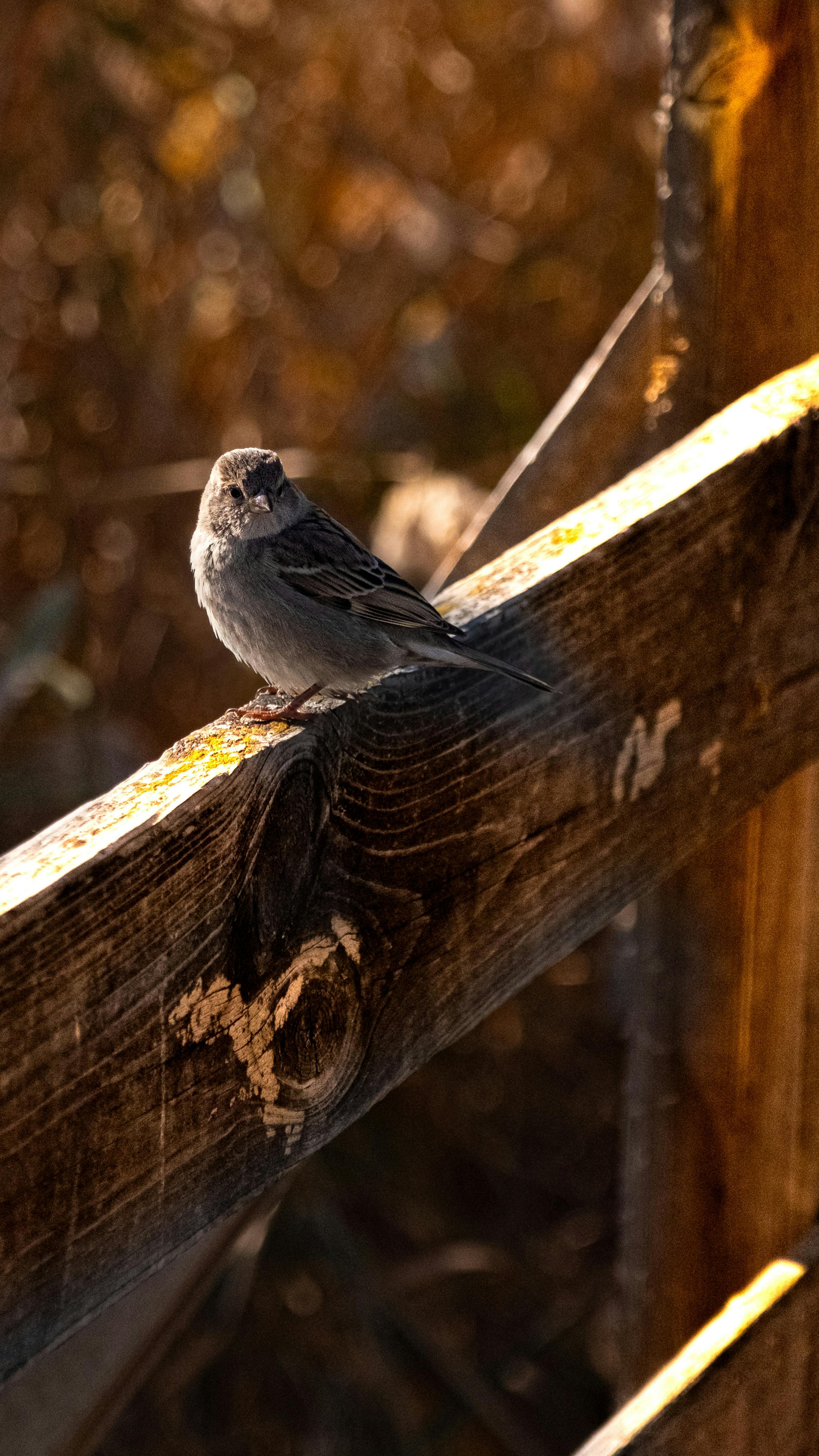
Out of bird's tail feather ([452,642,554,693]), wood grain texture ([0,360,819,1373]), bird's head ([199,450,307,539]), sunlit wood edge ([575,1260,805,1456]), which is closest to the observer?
wood grain texture ([0,360,819,1373])

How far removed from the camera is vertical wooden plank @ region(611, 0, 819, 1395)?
1596 millimetres

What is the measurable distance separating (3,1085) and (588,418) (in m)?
1.34

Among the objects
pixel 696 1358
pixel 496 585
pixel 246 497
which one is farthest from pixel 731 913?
pixel 246 497

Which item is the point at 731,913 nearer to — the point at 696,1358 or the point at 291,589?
the point at 696,1358

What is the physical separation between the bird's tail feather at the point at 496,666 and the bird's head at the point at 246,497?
126cm

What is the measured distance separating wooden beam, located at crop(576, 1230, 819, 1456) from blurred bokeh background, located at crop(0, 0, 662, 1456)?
249 centimetres

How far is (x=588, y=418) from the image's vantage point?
72.7 inches

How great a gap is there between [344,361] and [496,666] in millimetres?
3163

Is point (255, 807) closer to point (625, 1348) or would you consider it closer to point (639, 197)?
point (625, 1348)

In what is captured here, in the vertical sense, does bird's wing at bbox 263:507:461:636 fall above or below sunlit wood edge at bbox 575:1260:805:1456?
above

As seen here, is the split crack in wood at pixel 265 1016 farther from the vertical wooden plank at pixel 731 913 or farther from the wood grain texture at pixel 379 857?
the vertical wooden plank at pixel 731 913


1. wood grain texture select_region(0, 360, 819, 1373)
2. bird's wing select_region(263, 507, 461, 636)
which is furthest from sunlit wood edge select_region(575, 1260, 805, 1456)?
bird's wing select_region(263, 507, 461, 636)

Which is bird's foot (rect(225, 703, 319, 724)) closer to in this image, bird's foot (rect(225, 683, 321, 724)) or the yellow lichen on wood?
bird's foot (rect(225, 683, 321, 724))

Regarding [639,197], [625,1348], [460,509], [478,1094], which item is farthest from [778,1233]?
[639,197]
